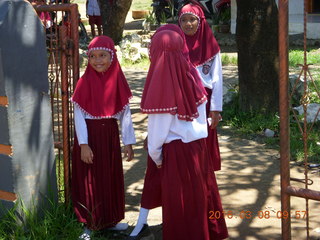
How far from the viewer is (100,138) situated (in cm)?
402

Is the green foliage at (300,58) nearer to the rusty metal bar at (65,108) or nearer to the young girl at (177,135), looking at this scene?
the rusty metal bar at (65,108)

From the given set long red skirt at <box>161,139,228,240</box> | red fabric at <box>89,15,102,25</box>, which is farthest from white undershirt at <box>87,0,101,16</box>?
long red skirt at <box>161,139,228,240</box>

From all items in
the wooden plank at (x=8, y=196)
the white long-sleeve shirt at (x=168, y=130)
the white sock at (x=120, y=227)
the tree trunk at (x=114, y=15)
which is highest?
the tree trunk at (x=114, y=15)

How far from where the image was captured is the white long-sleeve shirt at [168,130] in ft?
11.6

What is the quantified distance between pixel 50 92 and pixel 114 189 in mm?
940

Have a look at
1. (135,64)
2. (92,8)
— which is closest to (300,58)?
(135,64)

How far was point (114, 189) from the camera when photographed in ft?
13.5

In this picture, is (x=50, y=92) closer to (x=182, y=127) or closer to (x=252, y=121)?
(x=182, y=127)

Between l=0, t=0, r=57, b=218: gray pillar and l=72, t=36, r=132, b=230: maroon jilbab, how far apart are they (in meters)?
0.26

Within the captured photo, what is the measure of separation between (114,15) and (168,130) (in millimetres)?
11156

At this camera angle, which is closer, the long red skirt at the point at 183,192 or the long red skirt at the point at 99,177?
the long red skirt at the point at 183,192

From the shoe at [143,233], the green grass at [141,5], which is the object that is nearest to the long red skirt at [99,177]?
the shoe at [143,233]

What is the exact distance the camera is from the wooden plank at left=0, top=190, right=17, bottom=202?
3.93 m

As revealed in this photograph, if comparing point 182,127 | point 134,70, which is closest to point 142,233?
point 182,127
